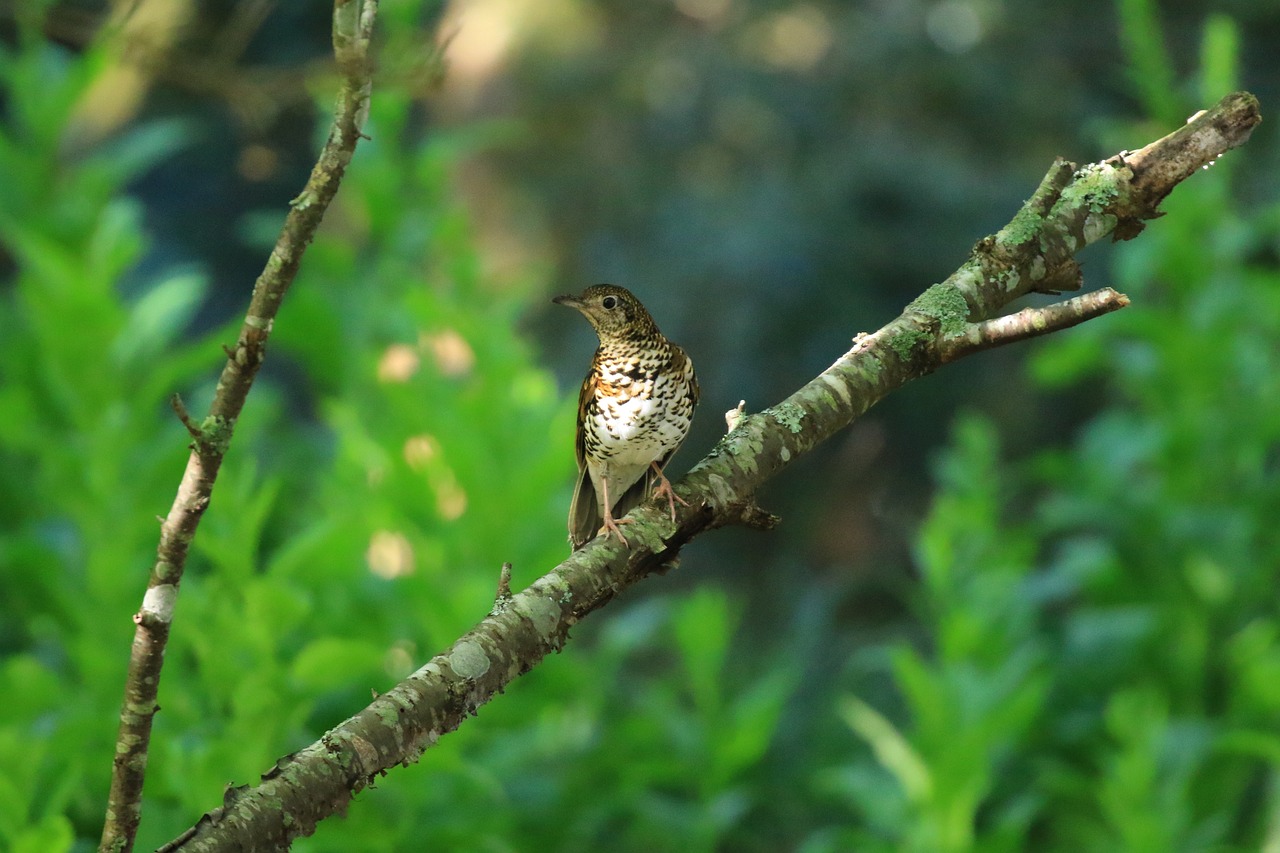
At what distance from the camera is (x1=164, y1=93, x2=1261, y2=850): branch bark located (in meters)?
1.35

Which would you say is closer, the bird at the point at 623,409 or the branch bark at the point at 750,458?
the branch bark at the point at 750,458

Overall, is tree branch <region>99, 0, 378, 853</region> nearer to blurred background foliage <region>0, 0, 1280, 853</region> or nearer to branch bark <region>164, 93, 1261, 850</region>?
branch bark <region>164, 93, 1261, 850</region>

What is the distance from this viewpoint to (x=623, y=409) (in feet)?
8.41

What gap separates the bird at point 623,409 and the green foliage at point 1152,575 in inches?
45.0

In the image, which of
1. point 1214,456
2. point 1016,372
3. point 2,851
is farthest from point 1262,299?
point 2,851

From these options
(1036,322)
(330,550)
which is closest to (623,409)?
(330,550)

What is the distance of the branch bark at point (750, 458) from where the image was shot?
135cm

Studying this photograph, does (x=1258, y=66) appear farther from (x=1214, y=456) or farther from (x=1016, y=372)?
(x=1214, y=456)

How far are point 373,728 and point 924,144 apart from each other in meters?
6.07

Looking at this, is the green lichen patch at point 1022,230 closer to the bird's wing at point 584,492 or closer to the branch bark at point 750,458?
the branch bark at point 750,458

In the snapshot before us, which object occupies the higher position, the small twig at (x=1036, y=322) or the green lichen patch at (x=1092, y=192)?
the green lichen patch at (x=1092, y=192)

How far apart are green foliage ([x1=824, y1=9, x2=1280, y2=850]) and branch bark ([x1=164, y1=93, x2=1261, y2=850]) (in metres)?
1.72

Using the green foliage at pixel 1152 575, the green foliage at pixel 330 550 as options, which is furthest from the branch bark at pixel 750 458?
the green foliage at pixel 1152 575

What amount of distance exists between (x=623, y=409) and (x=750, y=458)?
2.64 feet
